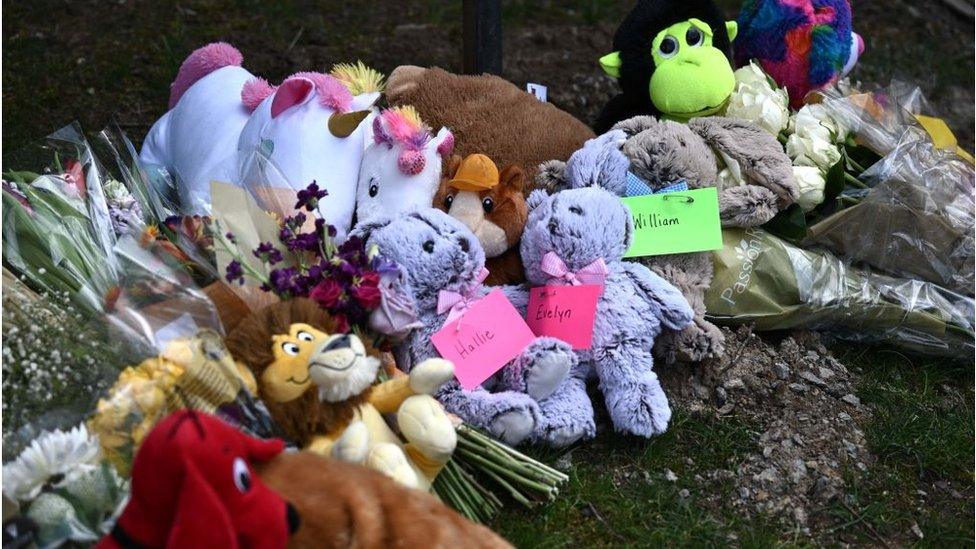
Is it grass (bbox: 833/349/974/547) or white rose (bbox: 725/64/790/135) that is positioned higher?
white rose (bbox: 725/64/790/135)

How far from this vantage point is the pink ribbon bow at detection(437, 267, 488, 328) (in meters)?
2.48

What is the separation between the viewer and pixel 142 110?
421 cm

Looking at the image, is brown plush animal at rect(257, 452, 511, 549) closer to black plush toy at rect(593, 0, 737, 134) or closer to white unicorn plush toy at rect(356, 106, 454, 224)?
white unicorn plush toy at rect(356, 106, 454, 224)

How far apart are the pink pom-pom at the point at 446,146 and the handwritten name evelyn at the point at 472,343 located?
0.48 metres

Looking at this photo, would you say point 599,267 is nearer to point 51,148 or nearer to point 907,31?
point 51,148

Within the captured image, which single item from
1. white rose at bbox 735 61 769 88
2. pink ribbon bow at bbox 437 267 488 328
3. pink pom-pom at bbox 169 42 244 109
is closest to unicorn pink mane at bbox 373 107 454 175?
pink ribbon bow at bbox 437 267 488 328

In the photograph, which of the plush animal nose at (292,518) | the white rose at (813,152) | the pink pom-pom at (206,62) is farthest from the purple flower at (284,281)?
the white rose at (813,152)

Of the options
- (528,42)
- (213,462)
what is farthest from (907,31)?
(213,462)

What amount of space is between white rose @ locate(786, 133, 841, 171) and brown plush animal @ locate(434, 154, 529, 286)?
77 cm

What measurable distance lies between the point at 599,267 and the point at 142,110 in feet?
7.77

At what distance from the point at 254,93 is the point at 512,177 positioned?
797 millimetres

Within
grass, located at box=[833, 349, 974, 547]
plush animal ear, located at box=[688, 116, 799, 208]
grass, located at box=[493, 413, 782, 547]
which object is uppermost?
plush animal ear, located at box=[688, 116, 799, 208]

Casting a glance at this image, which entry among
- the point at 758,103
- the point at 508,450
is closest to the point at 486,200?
the point at 508,450

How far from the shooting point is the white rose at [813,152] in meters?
2.88
